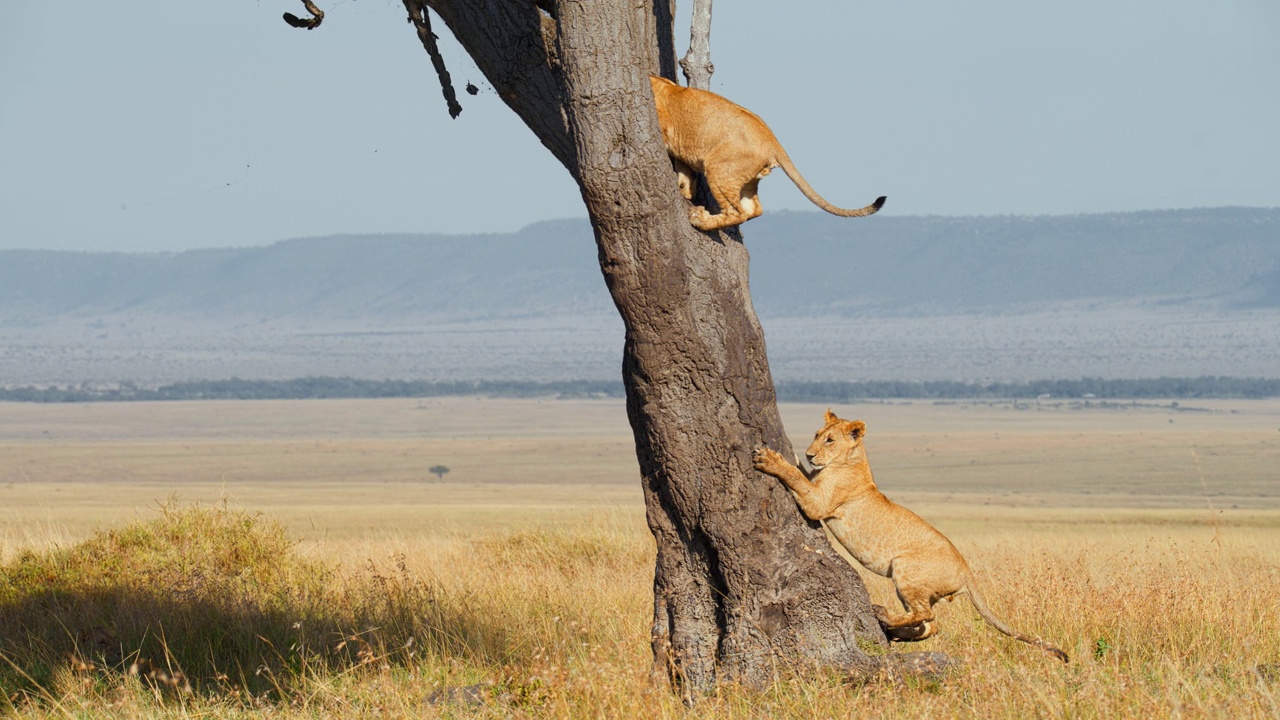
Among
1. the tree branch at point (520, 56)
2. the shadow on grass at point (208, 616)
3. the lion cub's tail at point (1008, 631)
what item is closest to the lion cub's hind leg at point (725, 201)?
the tree branch at point (520, 56)

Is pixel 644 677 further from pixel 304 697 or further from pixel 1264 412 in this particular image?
pixel 1264 412

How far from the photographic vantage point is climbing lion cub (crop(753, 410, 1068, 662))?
6.50 m

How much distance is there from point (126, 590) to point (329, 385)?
120852 mm

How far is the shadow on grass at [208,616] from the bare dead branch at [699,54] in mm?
3013

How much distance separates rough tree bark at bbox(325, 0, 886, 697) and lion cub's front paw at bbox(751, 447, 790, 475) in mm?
36

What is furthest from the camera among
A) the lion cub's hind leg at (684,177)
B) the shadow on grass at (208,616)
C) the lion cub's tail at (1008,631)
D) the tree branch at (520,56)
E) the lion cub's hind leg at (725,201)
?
the shadow on grass at (208,616)

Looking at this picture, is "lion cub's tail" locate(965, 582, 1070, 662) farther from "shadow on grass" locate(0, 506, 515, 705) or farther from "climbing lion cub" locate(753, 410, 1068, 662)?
"shadow on grass" locate(0, 506, 515, 705)

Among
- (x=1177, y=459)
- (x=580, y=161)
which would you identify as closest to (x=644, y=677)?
(x=580, y=161)

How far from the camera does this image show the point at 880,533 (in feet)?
21.4

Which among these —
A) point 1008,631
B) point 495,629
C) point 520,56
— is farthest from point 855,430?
point 495,629

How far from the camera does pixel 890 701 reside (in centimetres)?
594

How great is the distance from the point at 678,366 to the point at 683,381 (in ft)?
0.24

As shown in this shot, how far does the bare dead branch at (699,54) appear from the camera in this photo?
6.98 metres

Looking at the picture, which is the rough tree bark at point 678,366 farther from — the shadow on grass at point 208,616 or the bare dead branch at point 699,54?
the shadow on grass at point 208,616
